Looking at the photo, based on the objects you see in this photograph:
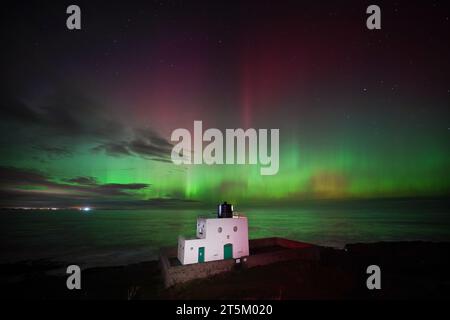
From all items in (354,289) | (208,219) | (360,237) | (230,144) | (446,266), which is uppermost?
(230,144)

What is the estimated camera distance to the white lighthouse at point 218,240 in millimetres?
14789

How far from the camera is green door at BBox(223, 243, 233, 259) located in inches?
613

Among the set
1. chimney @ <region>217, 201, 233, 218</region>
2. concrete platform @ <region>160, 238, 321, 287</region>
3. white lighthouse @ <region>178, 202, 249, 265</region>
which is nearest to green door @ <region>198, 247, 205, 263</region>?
white lighthouse @ <region>178, 202, 249, 265</region>

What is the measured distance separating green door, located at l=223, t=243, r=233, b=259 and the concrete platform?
450 millimetres

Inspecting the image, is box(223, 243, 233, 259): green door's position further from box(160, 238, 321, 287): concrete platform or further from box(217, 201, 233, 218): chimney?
box(217, 201, 233, 218): chimney

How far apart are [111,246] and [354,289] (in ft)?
147

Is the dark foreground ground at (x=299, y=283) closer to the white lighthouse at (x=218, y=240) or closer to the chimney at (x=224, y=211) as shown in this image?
the white lighthouse at (x=218, y=240)

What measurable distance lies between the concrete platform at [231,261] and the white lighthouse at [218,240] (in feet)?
1.81

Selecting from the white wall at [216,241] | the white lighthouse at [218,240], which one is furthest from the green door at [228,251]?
the white wall at [216,241]

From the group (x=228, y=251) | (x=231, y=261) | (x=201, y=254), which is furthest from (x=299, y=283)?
(x=201, y=254)
